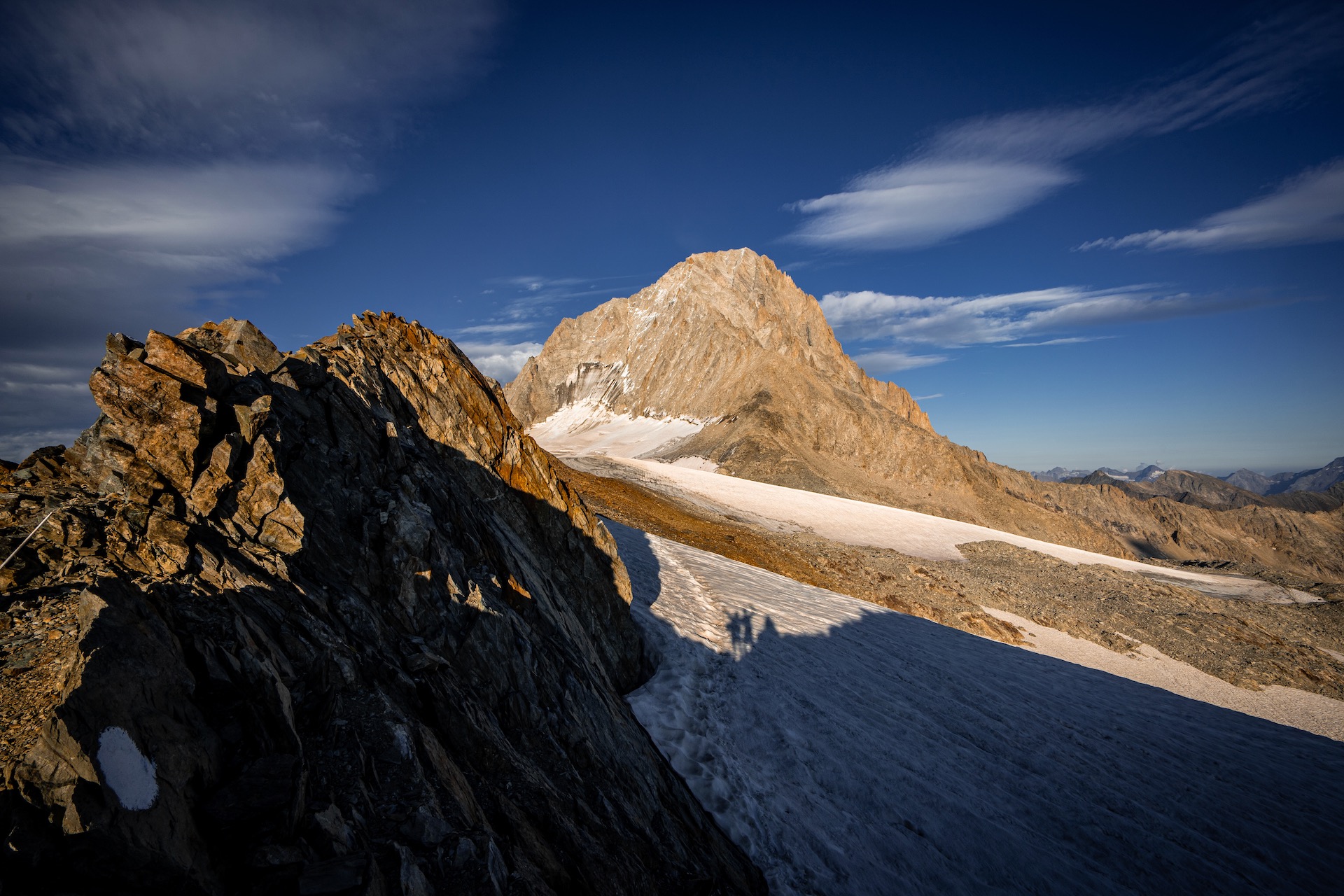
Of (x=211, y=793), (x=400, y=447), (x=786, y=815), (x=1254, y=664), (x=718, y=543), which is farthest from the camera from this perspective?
(x=718, y=543)

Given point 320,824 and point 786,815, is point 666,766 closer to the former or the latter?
point 786,815

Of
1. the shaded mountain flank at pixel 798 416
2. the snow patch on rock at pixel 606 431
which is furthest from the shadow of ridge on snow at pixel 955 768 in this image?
the snow patch on rock at pixel 606 431

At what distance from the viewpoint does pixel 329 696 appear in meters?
3.65

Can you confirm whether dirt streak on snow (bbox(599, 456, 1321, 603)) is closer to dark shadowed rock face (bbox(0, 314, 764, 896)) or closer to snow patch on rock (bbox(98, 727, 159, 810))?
dark shadowed rock face (bbox(0, 314, 764, 896))

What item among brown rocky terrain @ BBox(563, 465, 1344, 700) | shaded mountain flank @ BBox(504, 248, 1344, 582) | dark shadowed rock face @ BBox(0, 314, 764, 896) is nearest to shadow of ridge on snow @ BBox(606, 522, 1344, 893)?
dark shadowed rock face @ BBox(0, 314, 764, 896)

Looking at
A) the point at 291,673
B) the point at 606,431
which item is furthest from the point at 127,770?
the point at 606,431

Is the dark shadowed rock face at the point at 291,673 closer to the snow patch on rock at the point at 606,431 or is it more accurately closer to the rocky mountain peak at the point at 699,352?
the snow patch on rock at the point at 606,431

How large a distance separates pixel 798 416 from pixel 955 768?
68.5 metres

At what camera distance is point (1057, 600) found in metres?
23.8

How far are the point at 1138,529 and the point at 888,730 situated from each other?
137949 mm

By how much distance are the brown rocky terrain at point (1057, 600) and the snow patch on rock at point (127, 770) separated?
59.5 feet

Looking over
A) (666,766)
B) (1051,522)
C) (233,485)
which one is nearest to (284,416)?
(233,485)

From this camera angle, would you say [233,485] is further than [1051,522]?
No

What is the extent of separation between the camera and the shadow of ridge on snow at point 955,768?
7008 millimetres
